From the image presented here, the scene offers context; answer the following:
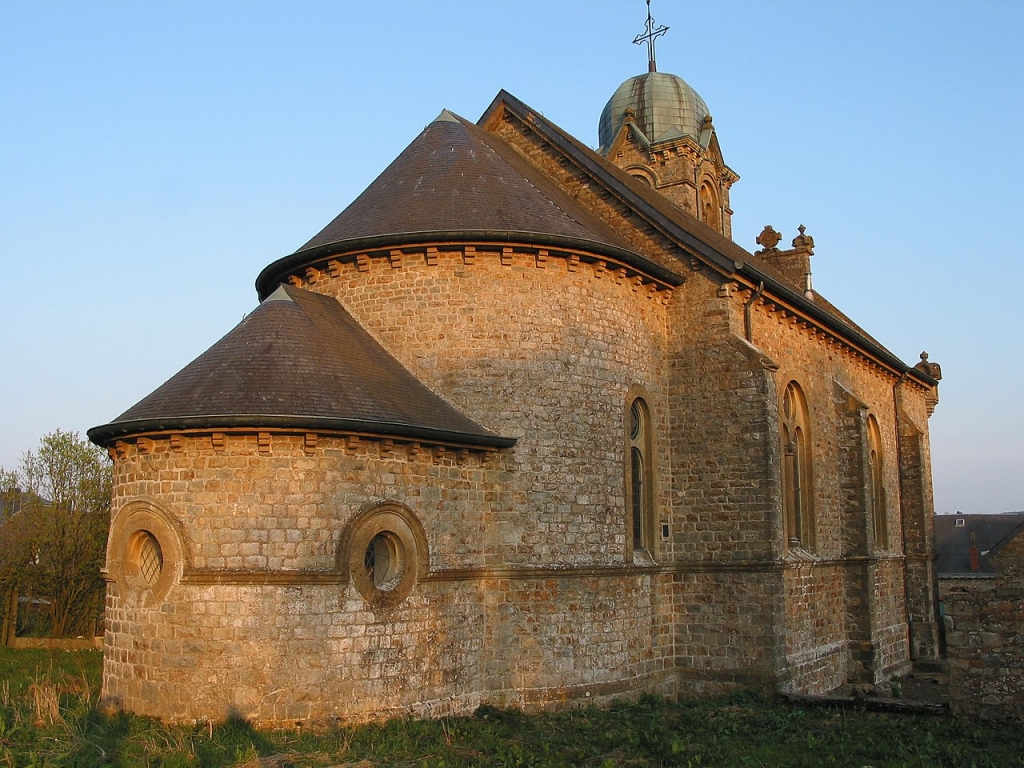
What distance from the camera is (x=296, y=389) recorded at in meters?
11.7

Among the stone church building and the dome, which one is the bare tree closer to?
the stone church building

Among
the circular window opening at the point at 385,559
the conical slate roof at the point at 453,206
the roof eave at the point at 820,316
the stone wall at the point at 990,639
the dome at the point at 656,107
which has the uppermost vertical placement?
the dome at the point at 656,107

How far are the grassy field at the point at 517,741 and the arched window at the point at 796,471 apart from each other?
5125mm

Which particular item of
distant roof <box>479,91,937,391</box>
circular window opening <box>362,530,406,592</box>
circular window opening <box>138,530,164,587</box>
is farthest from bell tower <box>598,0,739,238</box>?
Answer: circular window opening <box>138,530,164,587</box>

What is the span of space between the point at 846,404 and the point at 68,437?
21.9 metres

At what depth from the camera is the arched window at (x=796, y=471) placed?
17734 millimetres

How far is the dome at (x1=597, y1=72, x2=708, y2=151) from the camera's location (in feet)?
88.8

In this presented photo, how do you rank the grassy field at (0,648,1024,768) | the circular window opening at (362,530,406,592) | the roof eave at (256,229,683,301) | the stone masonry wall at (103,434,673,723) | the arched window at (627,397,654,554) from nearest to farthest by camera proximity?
the grassy field at (0,648,1024,768)
the stone masonry wall at (103,434,673,723)
the circular window opening at (362,530,406,592)
the roof eave at (256,229,683,301)
the arched window at (627,397,654,554)

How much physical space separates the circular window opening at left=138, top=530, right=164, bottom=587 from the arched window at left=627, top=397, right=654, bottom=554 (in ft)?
24.0

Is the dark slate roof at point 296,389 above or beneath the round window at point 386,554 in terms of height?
above

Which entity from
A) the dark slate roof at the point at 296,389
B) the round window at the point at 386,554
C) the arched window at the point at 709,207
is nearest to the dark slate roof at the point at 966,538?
the arched window at the point at 709,207

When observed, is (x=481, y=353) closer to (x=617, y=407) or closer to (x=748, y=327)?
(x=617, y=407)

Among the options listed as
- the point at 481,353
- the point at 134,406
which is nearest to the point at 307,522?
the point at 134,406

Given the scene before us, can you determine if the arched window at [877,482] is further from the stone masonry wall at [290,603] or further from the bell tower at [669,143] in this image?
the stone masonry wall at [290,603]
